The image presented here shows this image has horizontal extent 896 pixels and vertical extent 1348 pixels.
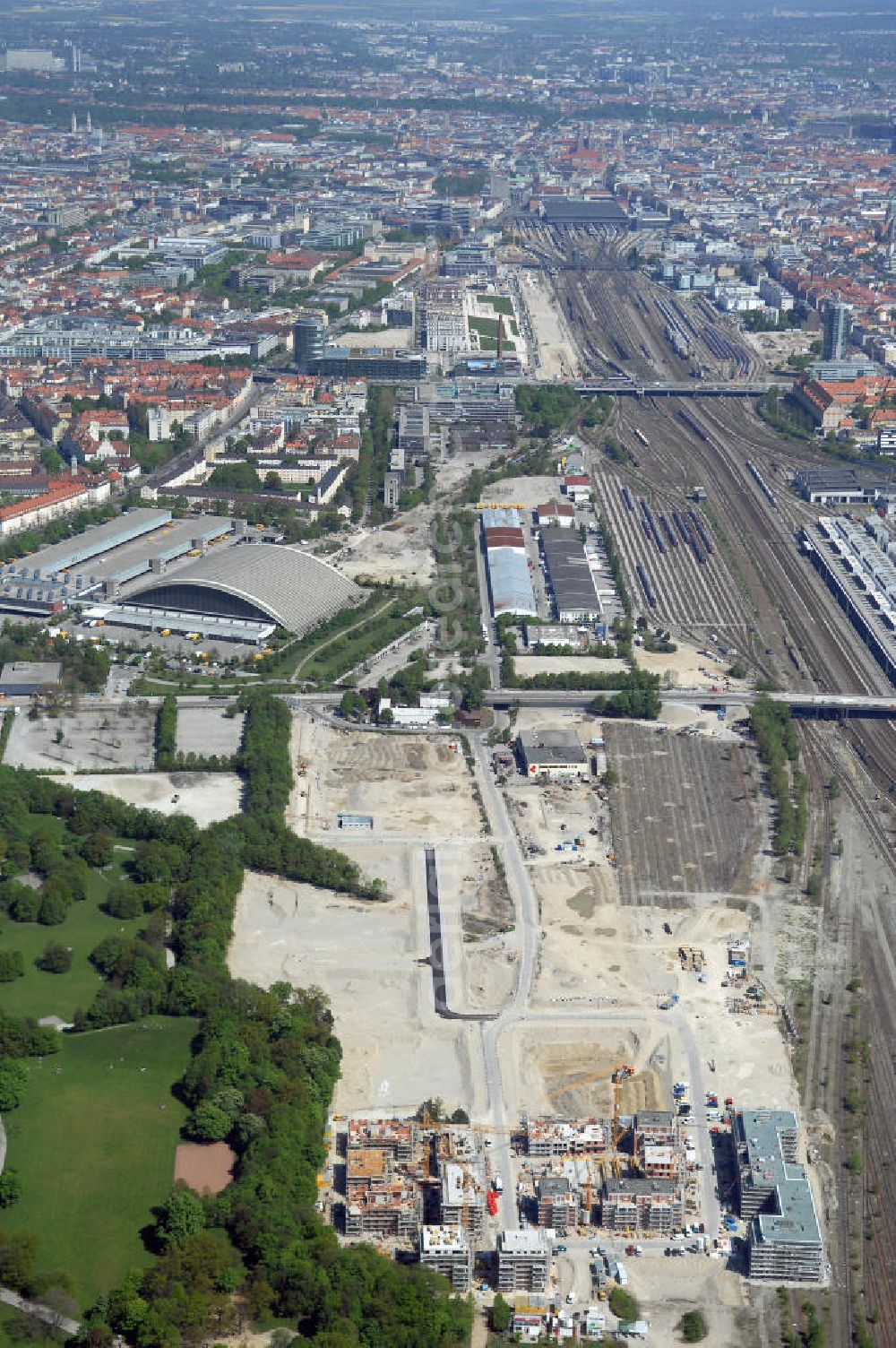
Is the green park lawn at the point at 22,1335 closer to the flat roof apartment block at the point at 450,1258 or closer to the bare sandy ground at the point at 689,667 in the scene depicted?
the flat roof apartment block at the point at 450,1258

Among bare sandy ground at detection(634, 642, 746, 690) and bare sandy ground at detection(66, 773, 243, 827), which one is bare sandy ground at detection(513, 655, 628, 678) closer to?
A: bare sandy ground at detection(634, 642, 746, 690)

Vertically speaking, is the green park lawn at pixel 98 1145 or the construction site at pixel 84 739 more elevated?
the green park lawn at pixel 98 1145

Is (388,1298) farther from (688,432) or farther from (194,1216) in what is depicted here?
(688,432)

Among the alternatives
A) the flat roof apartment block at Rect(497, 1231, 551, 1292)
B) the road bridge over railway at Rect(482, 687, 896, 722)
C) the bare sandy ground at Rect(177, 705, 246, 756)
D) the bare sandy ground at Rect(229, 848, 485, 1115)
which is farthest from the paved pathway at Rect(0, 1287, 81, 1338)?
the road bridge over railway at Rect(482, 687, 896, 722)

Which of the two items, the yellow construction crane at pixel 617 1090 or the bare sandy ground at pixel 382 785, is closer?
the yellow construction crane at pixel 617 1090

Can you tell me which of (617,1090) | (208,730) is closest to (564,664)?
(208,730)

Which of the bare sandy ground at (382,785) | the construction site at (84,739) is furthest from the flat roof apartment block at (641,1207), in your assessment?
the construction site at (84,739)
